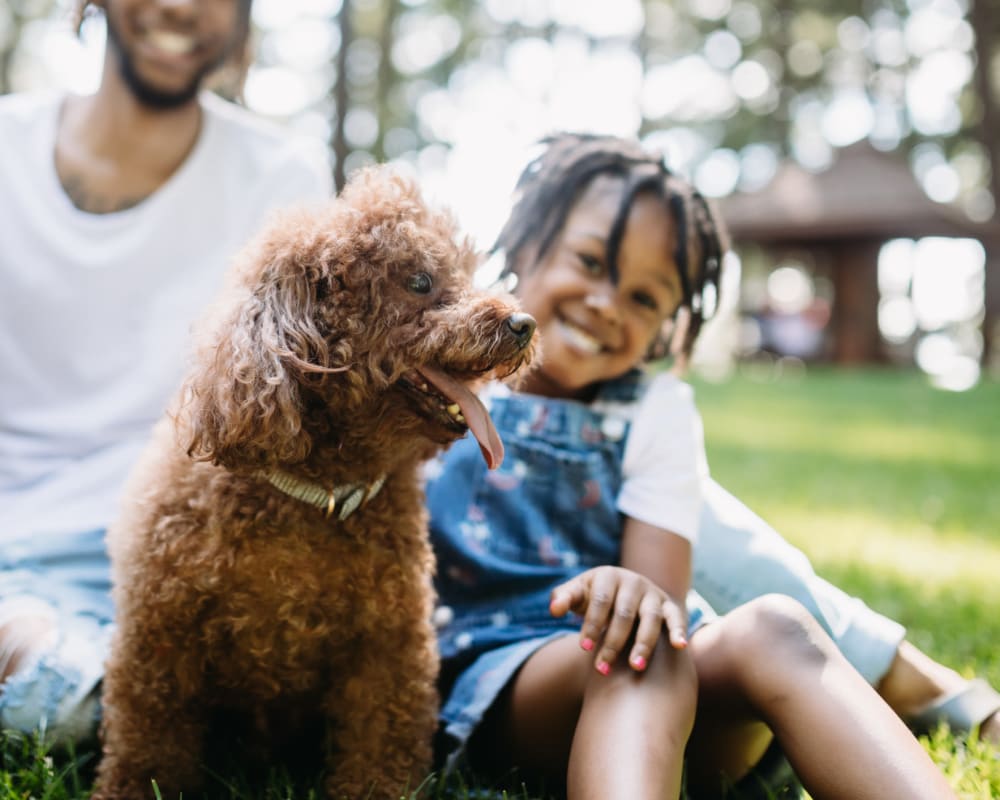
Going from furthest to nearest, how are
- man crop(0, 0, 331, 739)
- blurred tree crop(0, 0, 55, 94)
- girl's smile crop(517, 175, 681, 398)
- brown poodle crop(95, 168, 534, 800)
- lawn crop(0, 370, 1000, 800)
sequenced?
blurred tree crop(0, 0, 55, 94) < man crop(0, 0, 331, 739) < girl's smile crop(517, 175, 681, 398) < lawn crop(0, 370, 1000, 800) < brown poodle crop(95, 168, 534, 800)

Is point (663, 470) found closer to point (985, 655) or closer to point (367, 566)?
point (367, 566)

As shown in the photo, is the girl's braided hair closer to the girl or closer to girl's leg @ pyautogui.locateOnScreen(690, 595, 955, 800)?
the girl

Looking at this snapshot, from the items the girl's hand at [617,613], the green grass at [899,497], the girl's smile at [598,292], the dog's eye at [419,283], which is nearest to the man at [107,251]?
the girl's smile at [598,292]

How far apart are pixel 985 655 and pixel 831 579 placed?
910 millimetres

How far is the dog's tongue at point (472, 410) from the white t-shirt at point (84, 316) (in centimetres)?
118

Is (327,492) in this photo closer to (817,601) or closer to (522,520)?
(522,520)

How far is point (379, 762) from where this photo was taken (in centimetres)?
208

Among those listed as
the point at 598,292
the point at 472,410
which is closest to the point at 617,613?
the point at 472,410

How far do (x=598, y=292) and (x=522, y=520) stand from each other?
65 centimetres

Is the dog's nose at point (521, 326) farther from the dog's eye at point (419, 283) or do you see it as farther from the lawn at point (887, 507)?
the lawn at point (887, 507)

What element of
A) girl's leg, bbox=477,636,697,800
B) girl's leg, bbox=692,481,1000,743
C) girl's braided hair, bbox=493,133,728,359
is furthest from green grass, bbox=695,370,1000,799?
girl's braided hair, bbox=493,133,728,359

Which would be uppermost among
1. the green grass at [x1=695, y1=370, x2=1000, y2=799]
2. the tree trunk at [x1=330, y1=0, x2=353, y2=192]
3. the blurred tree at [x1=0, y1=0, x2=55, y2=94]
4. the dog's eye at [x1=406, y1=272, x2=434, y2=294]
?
the blurred tree at [x1=0, y1=0, x2=55, y2=94]

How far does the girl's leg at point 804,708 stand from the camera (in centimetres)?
174

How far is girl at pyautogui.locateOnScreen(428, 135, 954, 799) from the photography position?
1.83 meters
